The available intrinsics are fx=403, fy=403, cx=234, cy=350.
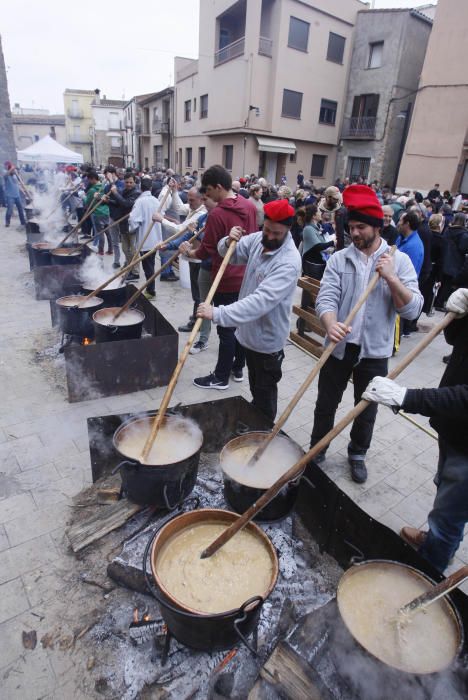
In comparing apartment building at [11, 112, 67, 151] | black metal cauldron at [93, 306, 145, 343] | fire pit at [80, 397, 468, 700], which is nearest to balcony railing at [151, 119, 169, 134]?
apartment building at [11, 112, 67, 151]

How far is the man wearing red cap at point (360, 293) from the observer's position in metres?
2.92

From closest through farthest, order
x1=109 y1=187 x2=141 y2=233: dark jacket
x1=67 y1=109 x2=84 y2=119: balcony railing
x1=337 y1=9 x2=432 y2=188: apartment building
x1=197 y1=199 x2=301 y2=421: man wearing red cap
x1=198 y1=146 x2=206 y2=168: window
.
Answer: x1=197 y1=199 x2=301 y2=421: man wearing red cap, x1=109 y1=187 x2=141 y2=233: dark jacket, x1=337 y1=9 x2=432 y2=188: apartment building, x1=198 y1=146 x2=206 y2=168: window, x1=67 y1=109 x2=84 y2=119: balcony railing

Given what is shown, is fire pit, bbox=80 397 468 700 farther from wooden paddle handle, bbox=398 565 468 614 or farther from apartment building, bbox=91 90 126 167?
apartment building, bbox=91 90 126 167

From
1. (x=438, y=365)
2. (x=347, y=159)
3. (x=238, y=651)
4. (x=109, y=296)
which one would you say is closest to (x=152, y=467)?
(x=238, y=651)

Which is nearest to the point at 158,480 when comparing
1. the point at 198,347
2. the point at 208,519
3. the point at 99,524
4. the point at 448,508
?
the point at 208,519

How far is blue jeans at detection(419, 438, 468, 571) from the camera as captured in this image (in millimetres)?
2332

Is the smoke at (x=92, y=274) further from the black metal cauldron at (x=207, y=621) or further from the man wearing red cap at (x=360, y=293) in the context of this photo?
the black metal cauldron at (x=207, y=621)

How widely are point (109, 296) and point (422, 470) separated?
182 inches

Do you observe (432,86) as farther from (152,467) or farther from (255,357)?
(152,467)

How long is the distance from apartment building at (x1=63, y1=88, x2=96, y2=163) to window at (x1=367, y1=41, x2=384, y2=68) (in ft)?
152

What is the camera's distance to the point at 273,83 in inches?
833

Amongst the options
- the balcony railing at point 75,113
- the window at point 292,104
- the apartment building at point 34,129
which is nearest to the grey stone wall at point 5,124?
the window at point 292,104

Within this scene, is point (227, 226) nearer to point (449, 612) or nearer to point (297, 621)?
point (297, 621)

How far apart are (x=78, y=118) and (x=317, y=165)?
4870 centimetres
